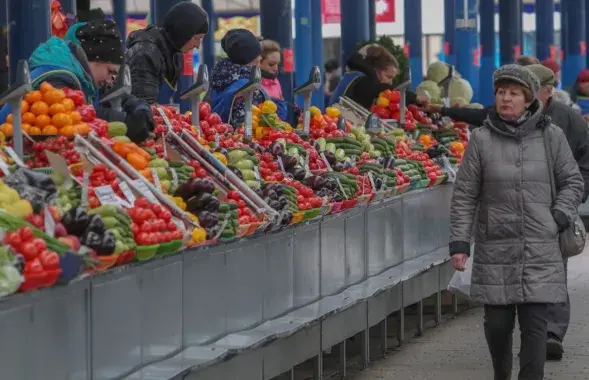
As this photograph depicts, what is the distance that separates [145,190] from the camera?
6957 millimetres

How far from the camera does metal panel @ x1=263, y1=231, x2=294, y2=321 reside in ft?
25.9

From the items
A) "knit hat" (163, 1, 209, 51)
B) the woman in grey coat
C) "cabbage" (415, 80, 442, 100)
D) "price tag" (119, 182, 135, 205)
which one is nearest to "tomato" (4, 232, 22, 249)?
"price tag" (119, 182, 135, 205)

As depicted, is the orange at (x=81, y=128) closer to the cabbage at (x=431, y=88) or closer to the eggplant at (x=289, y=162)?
the eggplant at (x=289, y=162)

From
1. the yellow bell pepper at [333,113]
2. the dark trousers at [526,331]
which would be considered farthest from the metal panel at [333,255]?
the yellow bell pepper at [333,113]

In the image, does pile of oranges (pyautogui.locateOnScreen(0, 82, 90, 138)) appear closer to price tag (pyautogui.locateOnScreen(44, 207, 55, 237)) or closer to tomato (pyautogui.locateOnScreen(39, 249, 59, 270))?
price tag (pyautogui.locateOnScreen(44, 207, 55, 237))

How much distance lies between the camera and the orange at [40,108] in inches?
280

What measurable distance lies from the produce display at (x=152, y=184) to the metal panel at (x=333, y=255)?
103mm

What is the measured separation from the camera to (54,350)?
552 cm

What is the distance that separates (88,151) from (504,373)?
236cm

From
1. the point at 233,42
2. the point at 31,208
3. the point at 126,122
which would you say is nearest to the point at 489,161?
the point at 126,122

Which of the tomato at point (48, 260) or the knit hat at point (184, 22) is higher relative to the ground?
the knit hat at point (184, 22)

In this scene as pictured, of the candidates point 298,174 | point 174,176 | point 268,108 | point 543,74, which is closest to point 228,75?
point 268,108

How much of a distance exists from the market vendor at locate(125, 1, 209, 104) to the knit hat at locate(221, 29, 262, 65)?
1.30 metres

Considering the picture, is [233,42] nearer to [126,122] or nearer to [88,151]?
[126,122]
